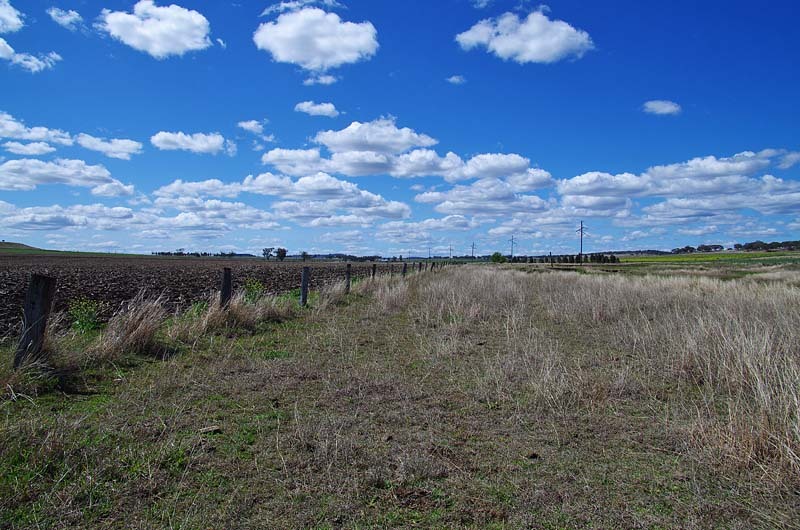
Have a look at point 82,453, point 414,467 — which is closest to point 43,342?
point 82,453

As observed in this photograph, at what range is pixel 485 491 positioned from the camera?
3.36 m

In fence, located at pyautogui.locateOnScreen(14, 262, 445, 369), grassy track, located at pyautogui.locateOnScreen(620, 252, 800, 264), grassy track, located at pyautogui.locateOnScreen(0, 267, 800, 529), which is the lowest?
grassy track, located at pyautogui.locateOnScreen(0, 267, 800, 529)

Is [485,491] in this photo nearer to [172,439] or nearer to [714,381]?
[172,439]

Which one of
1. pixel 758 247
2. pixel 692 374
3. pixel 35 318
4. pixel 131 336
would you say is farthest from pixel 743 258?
pixel 35 318

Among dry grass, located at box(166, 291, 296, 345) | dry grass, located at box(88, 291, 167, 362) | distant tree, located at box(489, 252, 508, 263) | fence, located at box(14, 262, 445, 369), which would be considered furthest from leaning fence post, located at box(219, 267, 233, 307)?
distant tree, located at box(489, 252, 508, 263)

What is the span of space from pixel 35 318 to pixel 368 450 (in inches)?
171

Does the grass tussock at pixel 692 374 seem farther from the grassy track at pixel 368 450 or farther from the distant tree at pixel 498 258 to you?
the distant tree at pixel 498 258

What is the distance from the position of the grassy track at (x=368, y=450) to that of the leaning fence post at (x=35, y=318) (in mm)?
598

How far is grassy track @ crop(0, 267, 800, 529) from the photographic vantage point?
120 inches

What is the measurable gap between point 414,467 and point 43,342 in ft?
15.5

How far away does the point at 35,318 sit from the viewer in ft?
18.4

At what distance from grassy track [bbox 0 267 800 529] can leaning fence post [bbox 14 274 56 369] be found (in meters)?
0.60

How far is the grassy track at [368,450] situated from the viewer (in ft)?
10.0

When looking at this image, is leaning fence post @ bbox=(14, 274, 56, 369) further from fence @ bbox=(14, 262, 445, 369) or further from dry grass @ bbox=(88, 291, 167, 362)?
dry grass @ bbox=(88, 291, 167, 362)
